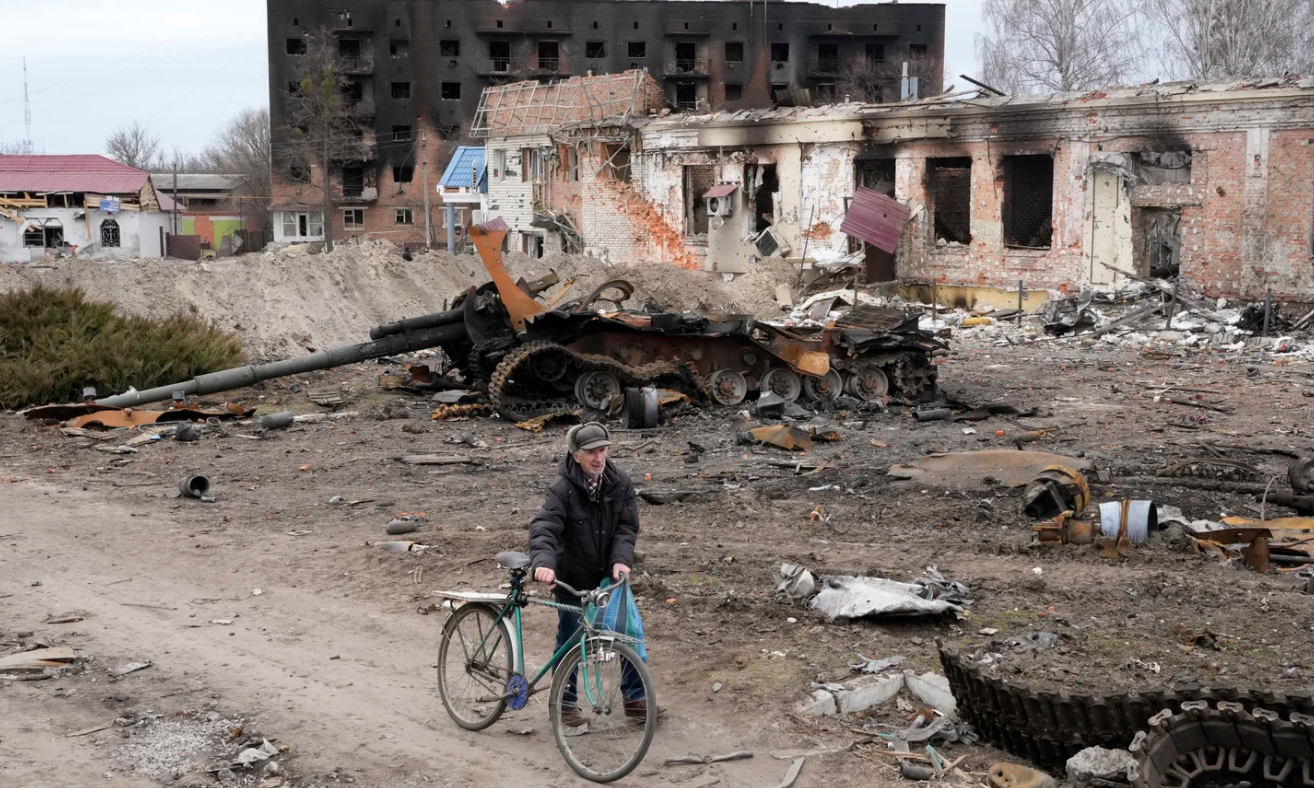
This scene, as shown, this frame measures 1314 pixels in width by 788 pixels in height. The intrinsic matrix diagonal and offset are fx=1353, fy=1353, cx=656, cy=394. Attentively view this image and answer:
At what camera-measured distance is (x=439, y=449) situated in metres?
15.0

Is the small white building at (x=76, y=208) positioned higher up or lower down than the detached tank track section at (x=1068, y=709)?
higher up

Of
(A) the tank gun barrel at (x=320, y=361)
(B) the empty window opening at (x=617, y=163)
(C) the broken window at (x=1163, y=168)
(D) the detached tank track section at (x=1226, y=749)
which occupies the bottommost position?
(D) the detached tank track section at (x=1226, y=749)

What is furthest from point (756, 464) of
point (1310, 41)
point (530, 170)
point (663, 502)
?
point (1310, 41)

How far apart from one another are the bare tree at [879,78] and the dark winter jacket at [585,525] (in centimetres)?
6251

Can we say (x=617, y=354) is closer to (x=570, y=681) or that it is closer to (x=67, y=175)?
(x=570, y=681)

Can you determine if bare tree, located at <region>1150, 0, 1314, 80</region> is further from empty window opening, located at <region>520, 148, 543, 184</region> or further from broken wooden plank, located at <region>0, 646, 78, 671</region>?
broken wooden plank, located at <region>0, 646, 78, 671</region>

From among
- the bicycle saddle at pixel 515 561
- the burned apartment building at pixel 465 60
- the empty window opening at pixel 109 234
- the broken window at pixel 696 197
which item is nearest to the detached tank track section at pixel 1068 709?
the bicycle saddle at pixel 515 561

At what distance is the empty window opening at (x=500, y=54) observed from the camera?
212 feet

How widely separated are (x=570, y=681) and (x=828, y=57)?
65.3m

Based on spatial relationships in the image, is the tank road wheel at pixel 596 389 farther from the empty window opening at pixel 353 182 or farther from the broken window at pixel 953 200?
the empty window opening at pixel 353 182

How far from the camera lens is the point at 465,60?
211 feet

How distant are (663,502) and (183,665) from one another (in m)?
5.02

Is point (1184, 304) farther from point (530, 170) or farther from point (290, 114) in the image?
point (290, 114)

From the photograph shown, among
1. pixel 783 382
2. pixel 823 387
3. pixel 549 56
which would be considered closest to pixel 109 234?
pixel 549 56
